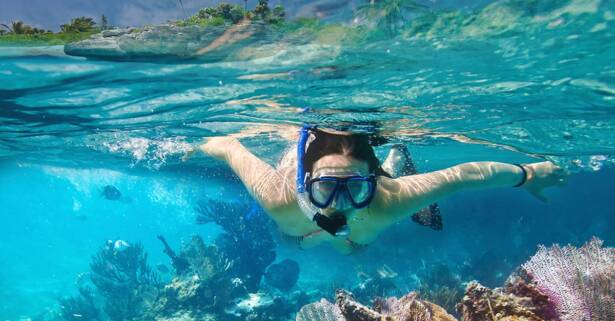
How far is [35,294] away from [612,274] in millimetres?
39665

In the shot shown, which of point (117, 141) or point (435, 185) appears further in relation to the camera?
point (117, 141)

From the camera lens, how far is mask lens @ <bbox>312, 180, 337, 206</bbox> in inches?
175

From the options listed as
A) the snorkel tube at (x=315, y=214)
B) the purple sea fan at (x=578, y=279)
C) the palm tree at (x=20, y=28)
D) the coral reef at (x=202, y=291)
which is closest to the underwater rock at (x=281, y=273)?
the coral reef at (x=202, y=291)

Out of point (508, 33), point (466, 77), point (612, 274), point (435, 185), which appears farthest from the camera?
point (466, 77)

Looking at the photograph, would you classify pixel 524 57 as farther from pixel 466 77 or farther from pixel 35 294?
pixel 35 294

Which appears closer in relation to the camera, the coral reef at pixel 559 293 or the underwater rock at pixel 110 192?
the coral reef at pixel 559 293

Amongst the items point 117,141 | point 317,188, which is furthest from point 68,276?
point 317,188

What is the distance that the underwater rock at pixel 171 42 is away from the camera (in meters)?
6.29

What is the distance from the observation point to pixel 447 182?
18.5ft

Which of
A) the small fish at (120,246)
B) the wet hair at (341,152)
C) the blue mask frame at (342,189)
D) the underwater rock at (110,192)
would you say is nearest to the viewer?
the blue mask frame at (342,189)

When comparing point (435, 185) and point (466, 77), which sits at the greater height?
point (466, 77)

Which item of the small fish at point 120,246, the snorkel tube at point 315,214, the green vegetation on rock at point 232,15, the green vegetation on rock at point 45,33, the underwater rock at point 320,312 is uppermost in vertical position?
the green vegetation on rock at point 45,33

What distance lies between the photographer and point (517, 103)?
389 inches

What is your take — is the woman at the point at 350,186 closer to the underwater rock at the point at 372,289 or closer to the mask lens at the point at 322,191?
the mask lens at the point at 322,191
